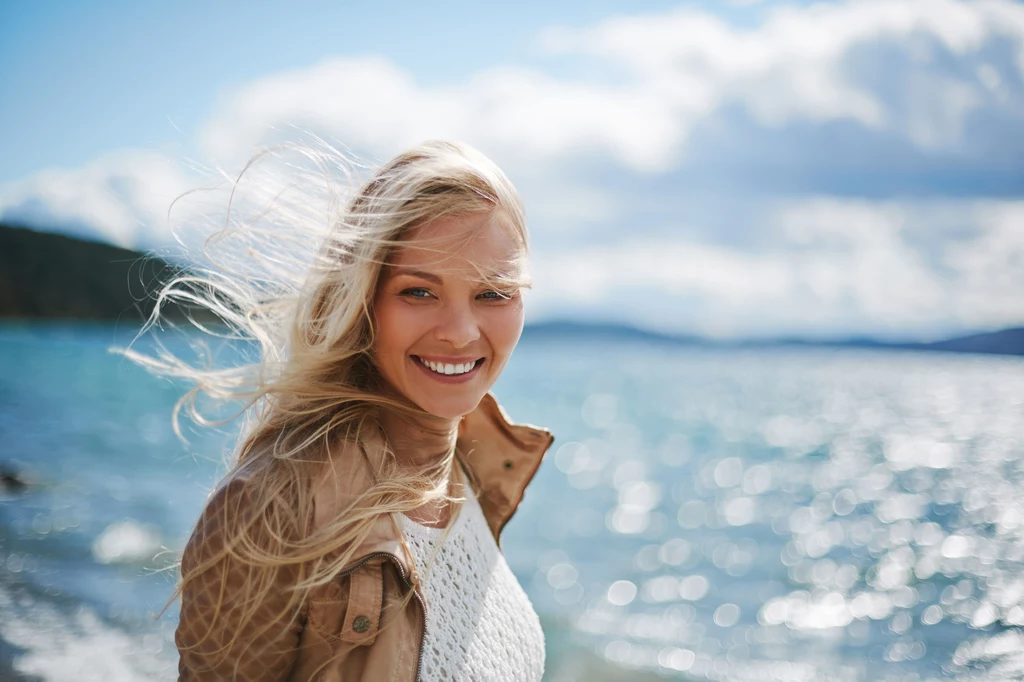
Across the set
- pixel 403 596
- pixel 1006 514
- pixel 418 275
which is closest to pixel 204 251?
pixel 418 275

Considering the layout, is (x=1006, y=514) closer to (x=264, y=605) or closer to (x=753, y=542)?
(x=753, y=542)

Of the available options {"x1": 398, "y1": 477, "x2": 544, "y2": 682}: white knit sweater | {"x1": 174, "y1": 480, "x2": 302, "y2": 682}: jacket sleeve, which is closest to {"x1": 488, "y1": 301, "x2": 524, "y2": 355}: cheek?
{"x1": 398, "y1": 477, "x2": 544, "y2": 682}: white knit sweater

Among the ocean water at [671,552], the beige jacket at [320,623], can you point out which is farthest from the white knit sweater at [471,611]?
the ocean water at [671,552]

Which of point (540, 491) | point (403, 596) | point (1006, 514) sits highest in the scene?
point (403, 596)

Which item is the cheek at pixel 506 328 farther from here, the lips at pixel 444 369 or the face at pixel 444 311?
the lips at pixel 444 369

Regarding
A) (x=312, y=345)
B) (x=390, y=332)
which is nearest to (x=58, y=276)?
(x=312, y=345)

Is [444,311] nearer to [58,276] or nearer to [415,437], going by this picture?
[415,437]

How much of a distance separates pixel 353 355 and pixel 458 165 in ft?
2.10

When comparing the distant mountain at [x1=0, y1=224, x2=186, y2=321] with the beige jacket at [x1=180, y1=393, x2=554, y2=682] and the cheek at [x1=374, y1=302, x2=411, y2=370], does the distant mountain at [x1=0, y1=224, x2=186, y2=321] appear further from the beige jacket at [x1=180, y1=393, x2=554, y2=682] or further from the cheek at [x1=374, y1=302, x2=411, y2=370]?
the beige jacket at [x1=180, y1=393, x2=554, y2=682]

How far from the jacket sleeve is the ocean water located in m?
0.66

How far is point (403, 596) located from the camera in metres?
1.92

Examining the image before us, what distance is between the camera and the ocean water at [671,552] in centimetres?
904

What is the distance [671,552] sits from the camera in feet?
49.7

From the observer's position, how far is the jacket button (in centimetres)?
186
